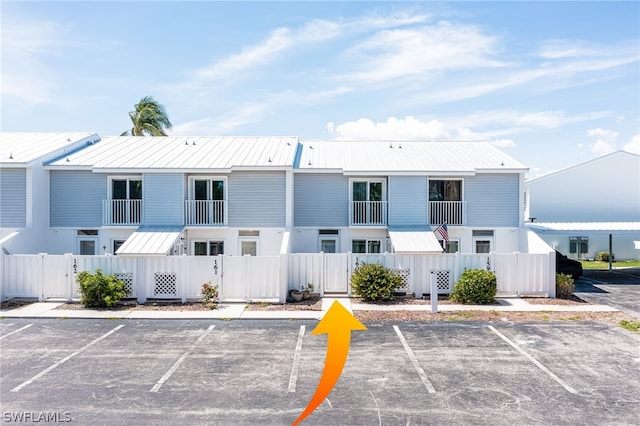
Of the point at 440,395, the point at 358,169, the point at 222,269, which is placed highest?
the point at 358,169

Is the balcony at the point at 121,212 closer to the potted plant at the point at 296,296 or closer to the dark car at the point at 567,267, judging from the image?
the potted plant at the point at 296,296

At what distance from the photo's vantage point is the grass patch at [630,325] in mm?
13352

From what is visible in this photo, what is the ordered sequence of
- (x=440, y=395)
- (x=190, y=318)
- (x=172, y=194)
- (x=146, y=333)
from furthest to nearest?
(x=172, y=194) < (x=190, y=318) < (x=146, y=333) < (x=440, y=395)

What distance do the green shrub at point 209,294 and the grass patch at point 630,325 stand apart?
13200mm

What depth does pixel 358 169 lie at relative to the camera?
70.2 ft

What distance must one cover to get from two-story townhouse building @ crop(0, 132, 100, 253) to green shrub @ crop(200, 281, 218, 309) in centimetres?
888

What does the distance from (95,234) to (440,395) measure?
1853 centimetres

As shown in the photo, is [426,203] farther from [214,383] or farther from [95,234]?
[95,234]

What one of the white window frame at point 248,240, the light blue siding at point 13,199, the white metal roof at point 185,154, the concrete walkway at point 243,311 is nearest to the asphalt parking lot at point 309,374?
the concrete walkway at point 243,311

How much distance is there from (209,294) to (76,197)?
9.86 metres

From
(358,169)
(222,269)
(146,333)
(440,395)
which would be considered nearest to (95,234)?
(222,269)

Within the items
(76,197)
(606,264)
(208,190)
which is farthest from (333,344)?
(606,264)

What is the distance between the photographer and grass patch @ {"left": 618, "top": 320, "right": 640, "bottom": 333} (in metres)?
13.4

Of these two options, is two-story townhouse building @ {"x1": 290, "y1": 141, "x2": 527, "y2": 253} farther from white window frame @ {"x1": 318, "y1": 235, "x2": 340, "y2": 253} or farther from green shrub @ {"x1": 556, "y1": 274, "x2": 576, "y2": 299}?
green shrub @ {"x1": 556, "y1": 274, "x2": 576, "y2": 299}
